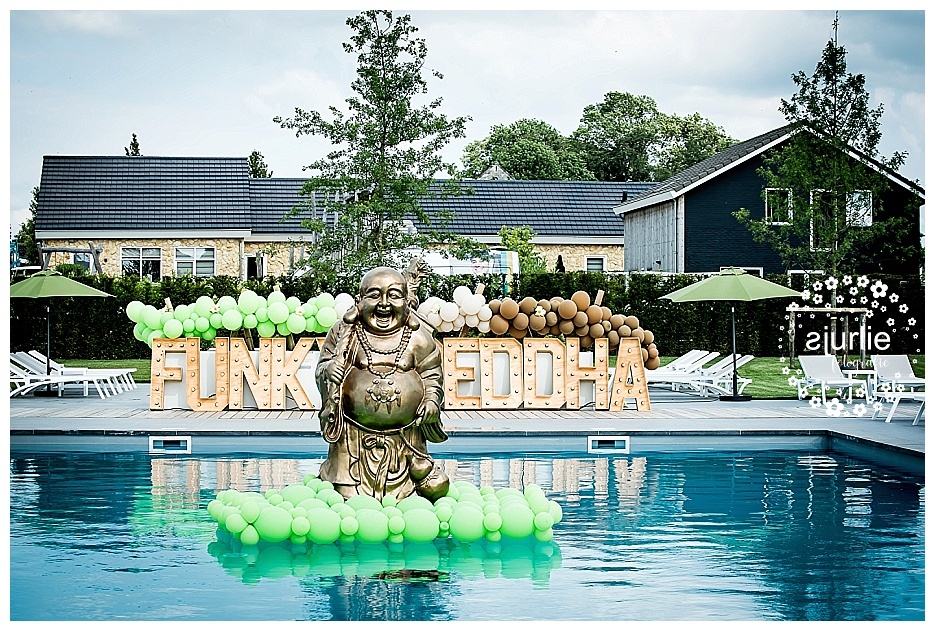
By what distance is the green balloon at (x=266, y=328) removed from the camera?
48.7ft

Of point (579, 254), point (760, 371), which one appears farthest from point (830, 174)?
point (579, 254)

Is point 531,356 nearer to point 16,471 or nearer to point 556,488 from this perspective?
point 556,488

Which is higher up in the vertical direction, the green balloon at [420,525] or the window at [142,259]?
the window at [142,259]

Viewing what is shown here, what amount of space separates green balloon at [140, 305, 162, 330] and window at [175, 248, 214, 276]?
19.1 metres

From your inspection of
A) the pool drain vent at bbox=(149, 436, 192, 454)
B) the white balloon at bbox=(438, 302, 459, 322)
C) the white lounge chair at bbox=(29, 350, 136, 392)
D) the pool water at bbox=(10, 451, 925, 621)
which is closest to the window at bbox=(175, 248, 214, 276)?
the white lounge chair at bbox=(29, 350, 136, 392)

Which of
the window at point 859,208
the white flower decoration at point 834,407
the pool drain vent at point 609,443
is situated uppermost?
the window at point 859,208

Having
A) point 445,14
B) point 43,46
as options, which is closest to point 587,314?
point 445,14

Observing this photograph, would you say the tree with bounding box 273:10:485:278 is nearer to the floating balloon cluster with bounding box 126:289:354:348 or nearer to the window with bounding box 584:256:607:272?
the floating balloon cluster with bounding box 126:289:354:348

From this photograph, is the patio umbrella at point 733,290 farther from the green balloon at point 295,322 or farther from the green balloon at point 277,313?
the green balloon at point 277,313

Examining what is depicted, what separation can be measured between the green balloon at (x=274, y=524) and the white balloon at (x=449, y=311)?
8.16 meters

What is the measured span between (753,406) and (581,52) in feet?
83.1

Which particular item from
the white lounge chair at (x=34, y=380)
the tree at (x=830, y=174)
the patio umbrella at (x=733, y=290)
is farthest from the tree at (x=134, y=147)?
the patio umbrella at (x=733, y=290)

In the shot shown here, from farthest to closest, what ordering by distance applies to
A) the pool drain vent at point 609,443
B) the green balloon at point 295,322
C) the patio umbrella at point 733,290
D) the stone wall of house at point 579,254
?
the stone wall of house at point 579,254 → the patio umbrella at point 733,290 → the green balloon at point 295,322 → the pool drain vent at point 609,443

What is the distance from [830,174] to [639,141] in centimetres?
3151
